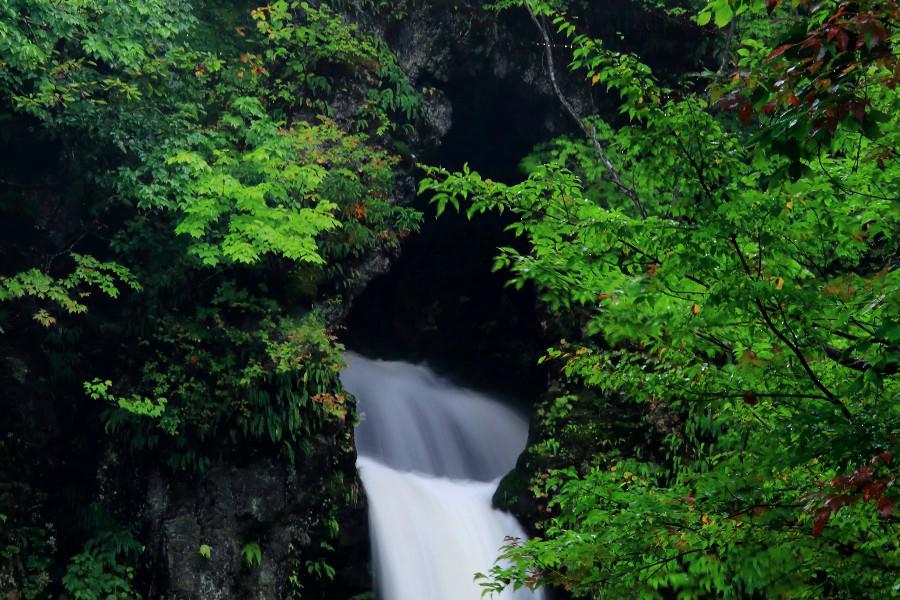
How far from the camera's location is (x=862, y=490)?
114 inches

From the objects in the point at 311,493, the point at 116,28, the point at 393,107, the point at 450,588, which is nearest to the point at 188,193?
the point at 116,28

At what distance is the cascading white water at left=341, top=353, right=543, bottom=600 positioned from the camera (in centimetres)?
1105

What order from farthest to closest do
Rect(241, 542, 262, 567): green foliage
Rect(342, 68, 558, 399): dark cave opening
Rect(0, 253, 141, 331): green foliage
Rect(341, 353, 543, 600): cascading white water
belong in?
Rect(342, 68, 558, 399): dark cave opening < Rect(341, 353, 543, 600): cascading white water < Rect(241, 542, 262, 567): green foliage < Rect(0, 253, 141, 331): green foliage

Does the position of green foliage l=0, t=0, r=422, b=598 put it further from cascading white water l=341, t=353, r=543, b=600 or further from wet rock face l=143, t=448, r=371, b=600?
cascading white water l=341, t=353, r=543, b=600

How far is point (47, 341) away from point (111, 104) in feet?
11.5

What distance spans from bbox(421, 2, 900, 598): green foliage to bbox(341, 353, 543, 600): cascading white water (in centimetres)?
624

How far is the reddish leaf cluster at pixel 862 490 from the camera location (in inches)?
109

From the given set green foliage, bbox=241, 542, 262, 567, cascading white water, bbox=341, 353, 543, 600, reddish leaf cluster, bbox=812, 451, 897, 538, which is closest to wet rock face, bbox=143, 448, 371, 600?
green foliage, bbox=241, 542, 262, 567

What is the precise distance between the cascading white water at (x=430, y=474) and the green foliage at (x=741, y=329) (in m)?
6.24

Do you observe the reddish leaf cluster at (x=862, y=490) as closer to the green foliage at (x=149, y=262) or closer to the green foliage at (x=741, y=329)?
the green foliage at (x=741, y=329)

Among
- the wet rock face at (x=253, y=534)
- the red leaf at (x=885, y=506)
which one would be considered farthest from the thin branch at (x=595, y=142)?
the wet rock face at (x=253, y=534)

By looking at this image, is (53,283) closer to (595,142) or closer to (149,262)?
(149,262)

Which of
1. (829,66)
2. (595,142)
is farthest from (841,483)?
(595,142)

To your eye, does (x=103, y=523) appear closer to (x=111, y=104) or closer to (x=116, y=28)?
(x=111, y=104)
